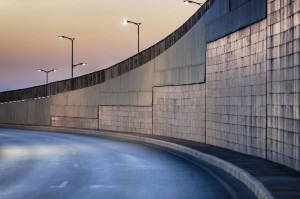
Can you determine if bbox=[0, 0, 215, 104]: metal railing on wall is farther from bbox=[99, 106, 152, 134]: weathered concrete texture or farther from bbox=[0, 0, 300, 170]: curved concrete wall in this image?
bbox=[99, 106, 152, 134]: weathered concrete texture

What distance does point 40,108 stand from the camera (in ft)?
215

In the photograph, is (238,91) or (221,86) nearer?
(238,91)

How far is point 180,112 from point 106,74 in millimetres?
15974

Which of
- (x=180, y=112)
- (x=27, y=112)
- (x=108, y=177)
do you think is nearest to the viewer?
(x=108, y=177)

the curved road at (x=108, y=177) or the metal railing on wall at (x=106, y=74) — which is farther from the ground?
the metal railing on wall at (x=106, y=74)

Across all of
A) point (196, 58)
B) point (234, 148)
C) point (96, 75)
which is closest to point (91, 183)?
point (234, 148)

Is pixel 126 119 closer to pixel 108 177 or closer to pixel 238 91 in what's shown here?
pixel 238 91

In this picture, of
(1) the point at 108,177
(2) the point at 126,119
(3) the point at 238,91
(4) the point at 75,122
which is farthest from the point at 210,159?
(4) the point at 75,122

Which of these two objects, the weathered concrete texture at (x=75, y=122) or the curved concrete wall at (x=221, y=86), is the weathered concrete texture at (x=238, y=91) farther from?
the weathered concrete texture at (x=75, y=122)

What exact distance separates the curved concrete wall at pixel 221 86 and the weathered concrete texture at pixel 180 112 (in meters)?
0.05

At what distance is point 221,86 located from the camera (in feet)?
95.3

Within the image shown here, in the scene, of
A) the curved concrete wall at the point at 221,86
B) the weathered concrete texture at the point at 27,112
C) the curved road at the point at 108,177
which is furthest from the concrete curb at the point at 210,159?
the weathered concrete texture at the point at 27,112

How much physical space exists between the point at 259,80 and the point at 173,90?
15528mm

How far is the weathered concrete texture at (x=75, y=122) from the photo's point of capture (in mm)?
54478
